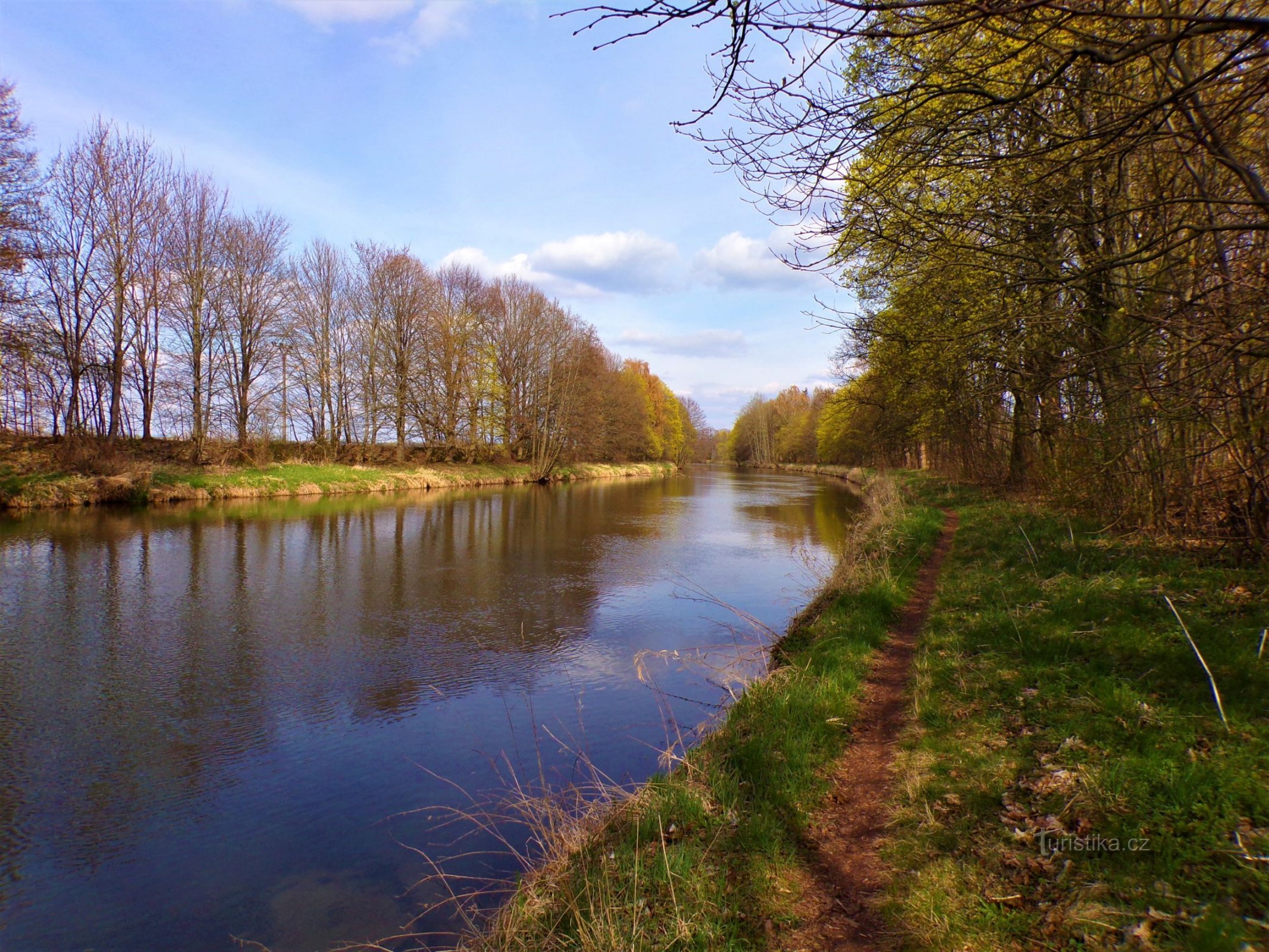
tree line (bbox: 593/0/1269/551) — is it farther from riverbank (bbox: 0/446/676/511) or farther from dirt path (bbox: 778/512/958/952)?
riverbank (bbox: 0/446/676/511)

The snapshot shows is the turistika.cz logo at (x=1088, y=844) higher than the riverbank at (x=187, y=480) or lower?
lower

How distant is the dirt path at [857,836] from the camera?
257 centimetres

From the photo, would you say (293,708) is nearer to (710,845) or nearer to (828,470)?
(710,845)

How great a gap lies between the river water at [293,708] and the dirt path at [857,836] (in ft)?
5.32

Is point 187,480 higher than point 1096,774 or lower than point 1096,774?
higher

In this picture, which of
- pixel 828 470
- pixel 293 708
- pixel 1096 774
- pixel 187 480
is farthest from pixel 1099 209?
pixel 828 470

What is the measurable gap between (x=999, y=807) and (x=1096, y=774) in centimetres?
46

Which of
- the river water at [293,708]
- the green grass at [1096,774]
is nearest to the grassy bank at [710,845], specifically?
the green grass at [1096,774]

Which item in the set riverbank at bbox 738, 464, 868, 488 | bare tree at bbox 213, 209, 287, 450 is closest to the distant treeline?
bare tree at bbox 213, 209, 287, 450

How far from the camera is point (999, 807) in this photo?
3.02 m

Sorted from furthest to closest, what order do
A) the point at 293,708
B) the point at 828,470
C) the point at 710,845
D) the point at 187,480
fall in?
the point at 828,470 < the point at 187,480 < the point at 293,708 < the point at 710,845

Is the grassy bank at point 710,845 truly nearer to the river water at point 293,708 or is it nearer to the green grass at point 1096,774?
the green grass at point 1096,774

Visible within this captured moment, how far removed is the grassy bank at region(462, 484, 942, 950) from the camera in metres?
2.61

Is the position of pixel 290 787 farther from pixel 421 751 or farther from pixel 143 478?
pixel 143 478
